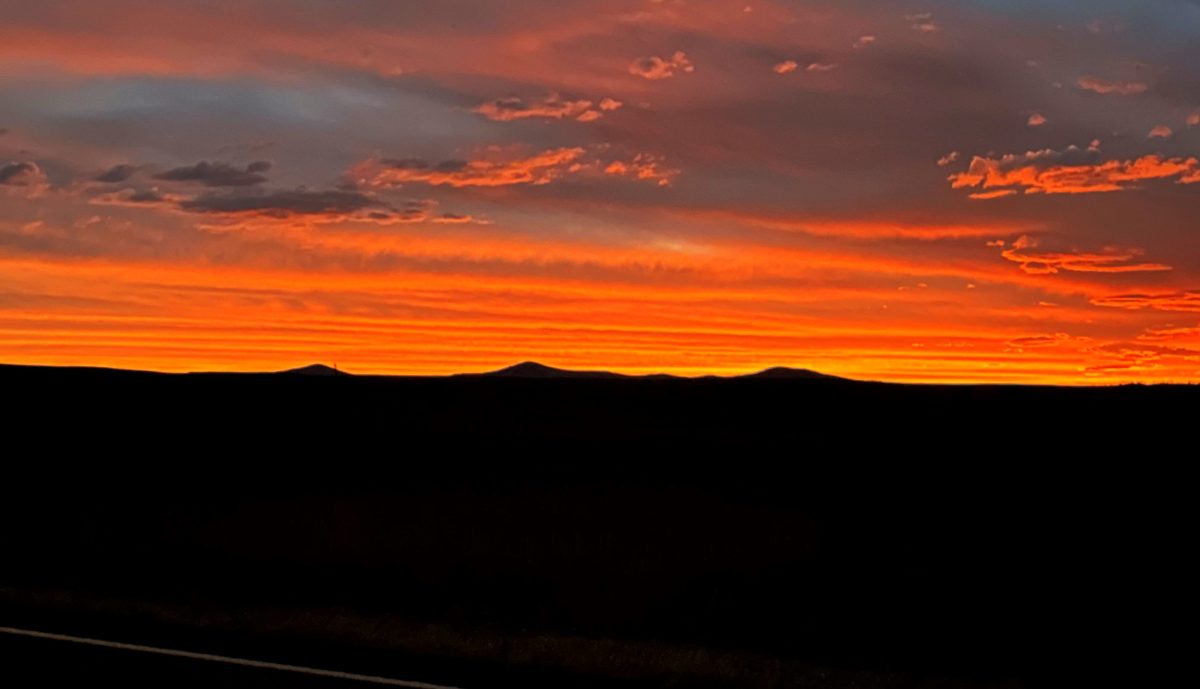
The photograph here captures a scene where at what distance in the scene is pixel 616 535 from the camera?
1814 cm

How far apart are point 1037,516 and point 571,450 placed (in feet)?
31.8

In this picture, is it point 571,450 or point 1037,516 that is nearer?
point 1037,516

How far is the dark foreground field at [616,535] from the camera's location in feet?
40.5

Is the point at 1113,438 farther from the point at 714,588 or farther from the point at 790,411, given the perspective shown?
the point at 714,588

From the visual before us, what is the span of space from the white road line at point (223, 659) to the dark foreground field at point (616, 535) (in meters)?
0.26

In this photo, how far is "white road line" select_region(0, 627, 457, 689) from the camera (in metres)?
9.66

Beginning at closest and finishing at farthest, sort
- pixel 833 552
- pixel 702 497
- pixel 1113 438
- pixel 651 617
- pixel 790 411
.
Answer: pixel 651 617 < pixel 833 552 < pixel 702 497 < pixel 1113 438 < pixel 790 411

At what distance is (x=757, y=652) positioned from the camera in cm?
1308

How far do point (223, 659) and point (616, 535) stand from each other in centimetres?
847

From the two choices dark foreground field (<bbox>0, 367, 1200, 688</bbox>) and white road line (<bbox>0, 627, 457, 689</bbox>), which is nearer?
white road line (<bbox>0, 627, 457, 689</bbox>)

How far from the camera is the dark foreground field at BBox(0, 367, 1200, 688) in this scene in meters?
12.4

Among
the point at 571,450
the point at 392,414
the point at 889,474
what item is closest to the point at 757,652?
the point at 889,474

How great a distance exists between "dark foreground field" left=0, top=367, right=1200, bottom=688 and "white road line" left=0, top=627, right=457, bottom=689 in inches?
10.2

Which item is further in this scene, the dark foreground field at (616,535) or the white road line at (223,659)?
the dark foreground field at (616,535)
